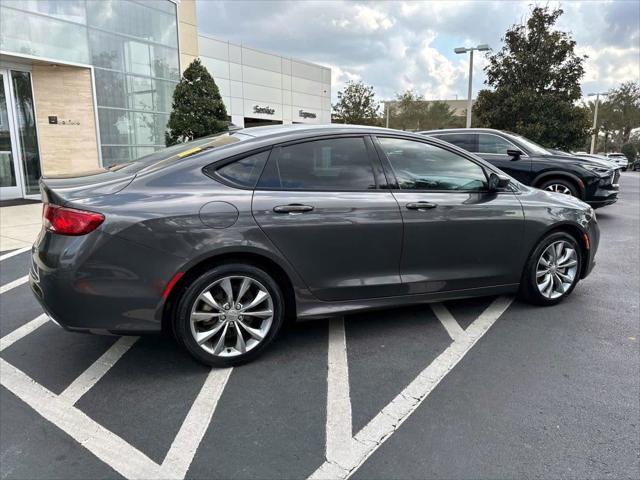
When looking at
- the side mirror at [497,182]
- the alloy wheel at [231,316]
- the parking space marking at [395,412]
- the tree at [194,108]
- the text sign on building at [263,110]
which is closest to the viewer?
the parking space marking at [395,412]

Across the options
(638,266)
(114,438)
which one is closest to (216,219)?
(114,438)

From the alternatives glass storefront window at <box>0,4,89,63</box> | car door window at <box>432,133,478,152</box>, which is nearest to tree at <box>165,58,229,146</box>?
glass storefront window at <box>0,4,89,63</box>

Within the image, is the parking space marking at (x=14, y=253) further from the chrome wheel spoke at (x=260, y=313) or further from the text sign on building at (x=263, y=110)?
the text sign on building at (x=263, y=110)

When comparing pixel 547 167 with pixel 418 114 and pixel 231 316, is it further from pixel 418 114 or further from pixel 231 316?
pixel 418 114

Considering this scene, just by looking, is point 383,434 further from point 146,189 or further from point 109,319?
point 146,189

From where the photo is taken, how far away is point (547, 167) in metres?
8.80

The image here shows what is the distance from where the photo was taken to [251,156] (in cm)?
327

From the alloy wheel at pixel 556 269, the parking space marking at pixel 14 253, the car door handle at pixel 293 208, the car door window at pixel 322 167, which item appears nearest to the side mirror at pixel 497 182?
the alloy wheel at pixel 556 269

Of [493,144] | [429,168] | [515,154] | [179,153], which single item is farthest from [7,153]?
[515,154]

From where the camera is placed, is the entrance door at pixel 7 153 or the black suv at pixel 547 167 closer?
the black suv at pixel 547 167

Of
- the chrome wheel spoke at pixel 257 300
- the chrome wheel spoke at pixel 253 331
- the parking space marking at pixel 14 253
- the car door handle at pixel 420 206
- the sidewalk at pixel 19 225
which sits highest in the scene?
the car door handle at pixel 420 206

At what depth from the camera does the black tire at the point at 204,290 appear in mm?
3018

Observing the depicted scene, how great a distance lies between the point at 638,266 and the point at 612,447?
14.3 ft

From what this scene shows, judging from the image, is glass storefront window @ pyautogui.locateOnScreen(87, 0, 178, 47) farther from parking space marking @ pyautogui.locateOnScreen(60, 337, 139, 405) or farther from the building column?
the building column
